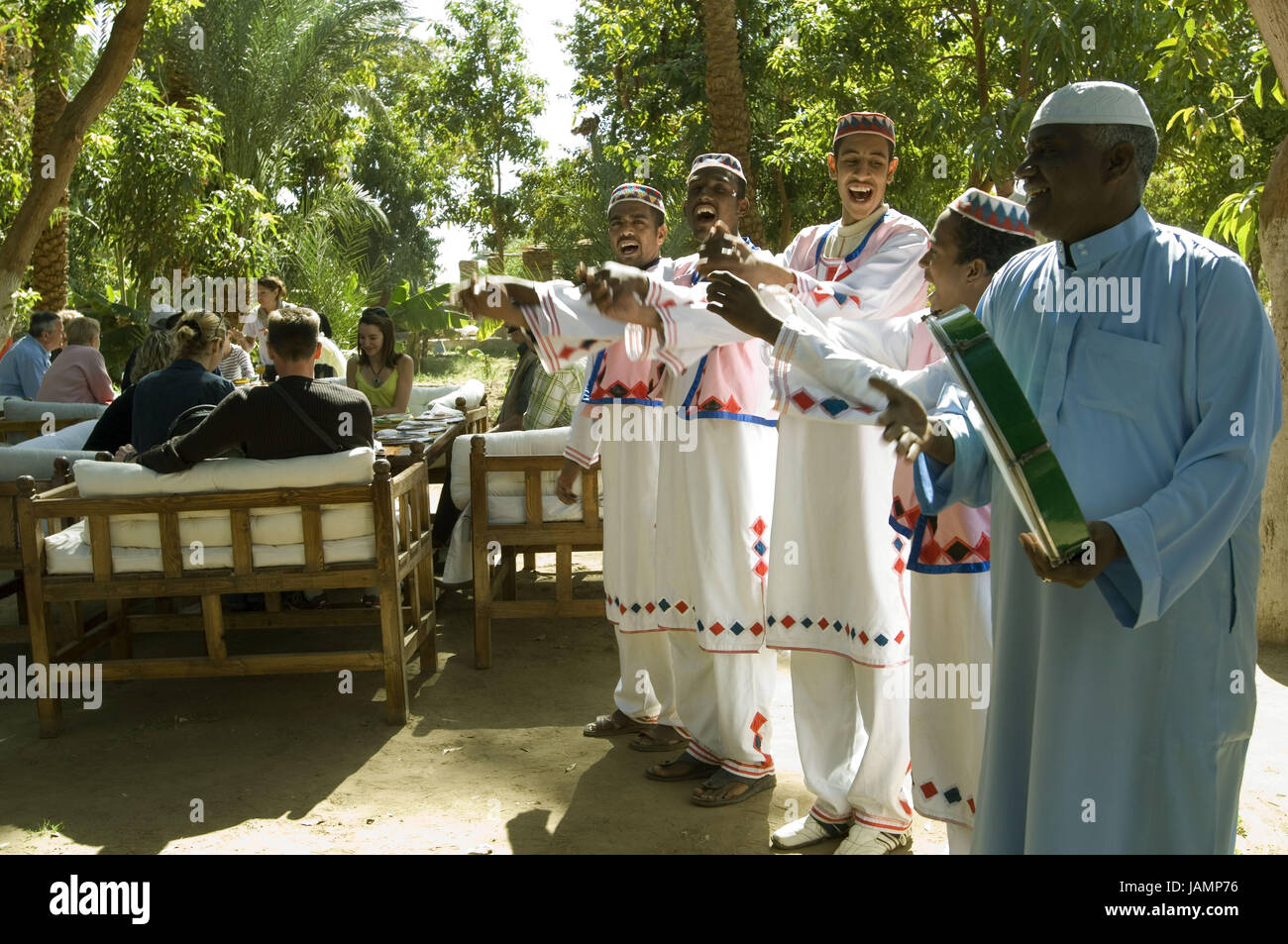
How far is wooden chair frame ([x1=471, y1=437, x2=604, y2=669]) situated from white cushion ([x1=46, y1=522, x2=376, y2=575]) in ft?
3.01

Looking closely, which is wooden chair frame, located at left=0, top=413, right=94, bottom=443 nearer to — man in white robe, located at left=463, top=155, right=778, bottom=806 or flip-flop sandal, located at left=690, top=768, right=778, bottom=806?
man in white robe, located at left=463, top=155, right=778, bottom=806

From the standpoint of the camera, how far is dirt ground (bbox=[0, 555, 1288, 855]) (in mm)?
4367

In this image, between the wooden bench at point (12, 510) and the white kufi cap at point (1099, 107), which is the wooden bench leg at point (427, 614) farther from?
the white kufi cap at point (1099, 107)

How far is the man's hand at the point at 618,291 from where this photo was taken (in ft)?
10.8

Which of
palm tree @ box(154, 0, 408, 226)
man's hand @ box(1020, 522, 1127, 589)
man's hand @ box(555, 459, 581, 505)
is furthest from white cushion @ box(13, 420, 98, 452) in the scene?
palm tree @ box(154, 0, 408, 226)

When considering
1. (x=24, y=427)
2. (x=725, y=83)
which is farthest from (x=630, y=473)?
(x=725, y=83)

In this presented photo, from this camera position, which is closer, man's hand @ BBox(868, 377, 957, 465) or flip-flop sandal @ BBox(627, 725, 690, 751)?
man's hand @ BBox(868, 377, 957, 465)

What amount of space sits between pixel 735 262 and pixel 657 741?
2.45 metres

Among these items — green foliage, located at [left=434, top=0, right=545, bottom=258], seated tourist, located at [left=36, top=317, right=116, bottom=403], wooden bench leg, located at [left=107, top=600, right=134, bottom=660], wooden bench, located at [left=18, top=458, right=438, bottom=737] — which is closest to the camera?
wooden bench, located at [left=18, top=458, right=438, bottom=737]

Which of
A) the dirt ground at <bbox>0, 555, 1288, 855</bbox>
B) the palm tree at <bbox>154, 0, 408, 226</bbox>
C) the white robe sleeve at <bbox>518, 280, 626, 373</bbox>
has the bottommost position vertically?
the dirt ground at <bbox>0, 555, 1288, 855</bbox>

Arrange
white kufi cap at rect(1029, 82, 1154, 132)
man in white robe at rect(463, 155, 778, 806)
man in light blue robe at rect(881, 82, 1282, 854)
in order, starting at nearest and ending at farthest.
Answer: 1. man in light blue robe at rect(881, 82, 1282, 854)
2. white kufi cap at rect(1029, 82, 1154, 132)
3. man in white robe at rect(463, 155, 778, 806)

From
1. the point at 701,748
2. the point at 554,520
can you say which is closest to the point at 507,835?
the point at 701,748

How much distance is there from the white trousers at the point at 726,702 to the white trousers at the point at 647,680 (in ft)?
0.90

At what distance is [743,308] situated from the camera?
2.88 metres
